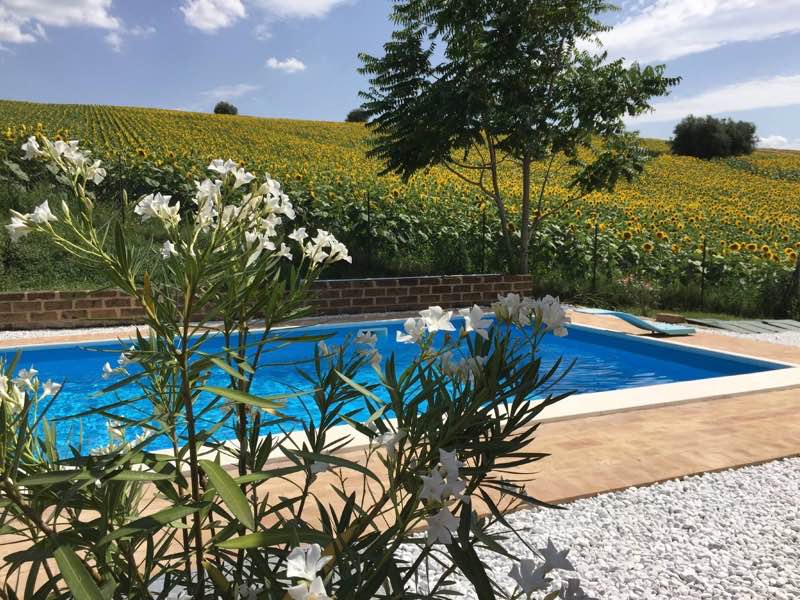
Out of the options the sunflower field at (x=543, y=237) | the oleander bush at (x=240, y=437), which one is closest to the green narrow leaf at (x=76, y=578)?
the oleander bush at (x=240, y=437)

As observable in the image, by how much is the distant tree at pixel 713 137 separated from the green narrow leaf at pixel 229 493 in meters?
47.7

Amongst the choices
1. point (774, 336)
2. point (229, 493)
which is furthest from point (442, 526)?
point (774, 336)

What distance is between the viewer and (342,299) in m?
9.15

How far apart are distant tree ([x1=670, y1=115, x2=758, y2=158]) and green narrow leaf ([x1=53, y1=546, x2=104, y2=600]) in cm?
4790

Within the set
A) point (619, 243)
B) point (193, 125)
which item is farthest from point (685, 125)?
point (619, 243)

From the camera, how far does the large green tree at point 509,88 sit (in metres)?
10.2

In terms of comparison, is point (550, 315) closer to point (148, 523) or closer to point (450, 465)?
point (450, 465)

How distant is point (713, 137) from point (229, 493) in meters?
48.0

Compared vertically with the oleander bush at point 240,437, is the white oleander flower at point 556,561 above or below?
below

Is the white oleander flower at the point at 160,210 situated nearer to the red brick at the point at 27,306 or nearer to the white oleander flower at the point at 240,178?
the white oleander flower at the point at 240,178

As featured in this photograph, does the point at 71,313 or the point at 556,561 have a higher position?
the point at 556,561

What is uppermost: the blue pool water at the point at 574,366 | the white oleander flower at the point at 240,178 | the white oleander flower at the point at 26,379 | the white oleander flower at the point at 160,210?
the white oleander flower at the point at 240,178

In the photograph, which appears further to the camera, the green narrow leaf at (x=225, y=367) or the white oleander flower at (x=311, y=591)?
the green narrow leaf at (x=225, y=367)

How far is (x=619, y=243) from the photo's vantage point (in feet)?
41.0
